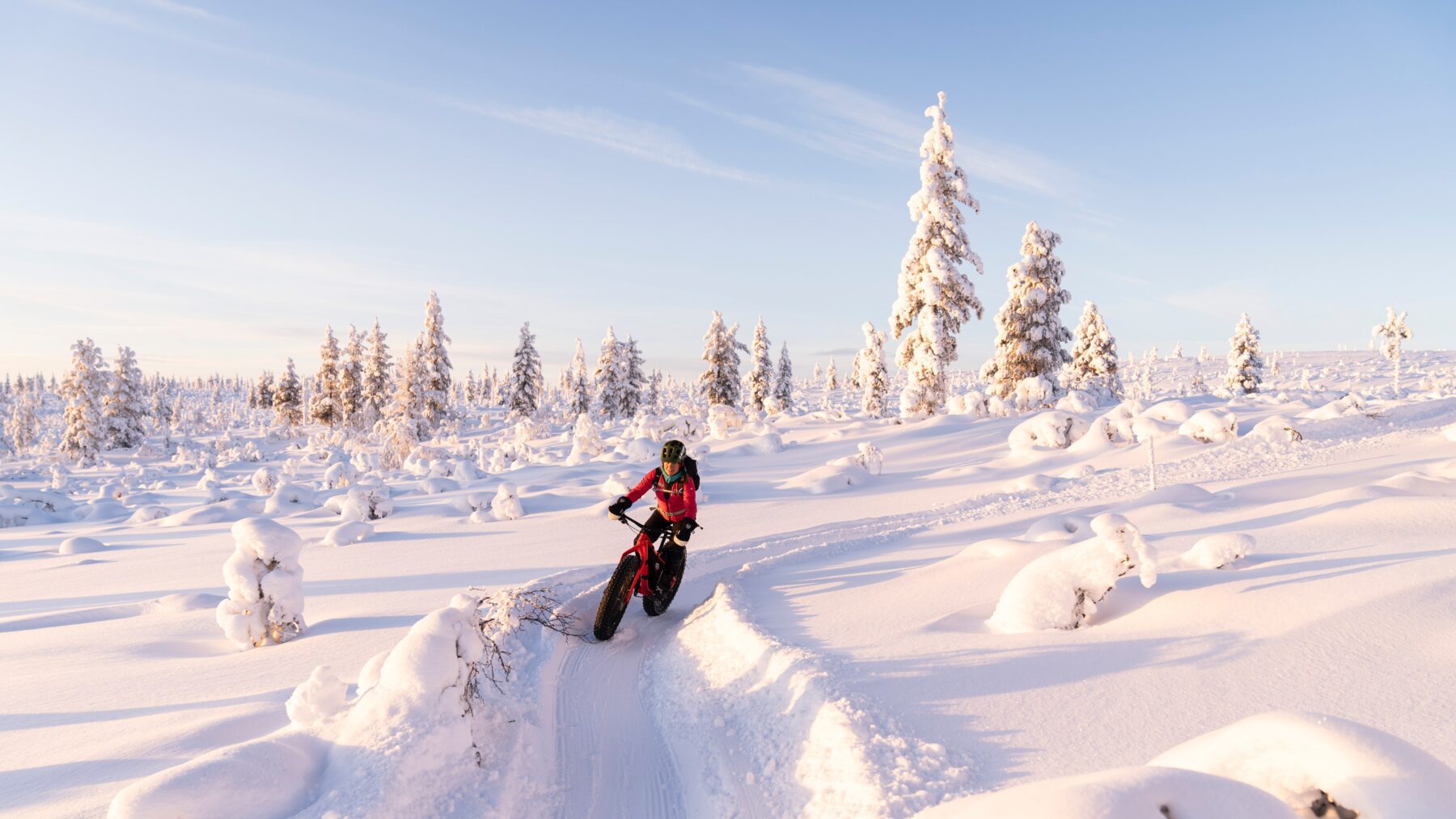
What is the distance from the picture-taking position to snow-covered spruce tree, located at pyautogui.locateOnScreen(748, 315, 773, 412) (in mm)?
57625

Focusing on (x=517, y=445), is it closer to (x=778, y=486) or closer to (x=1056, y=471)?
(x=778, y=486)

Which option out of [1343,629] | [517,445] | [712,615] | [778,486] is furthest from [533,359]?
[1343,629]

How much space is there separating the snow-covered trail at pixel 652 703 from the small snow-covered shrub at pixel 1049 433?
5.72 metres

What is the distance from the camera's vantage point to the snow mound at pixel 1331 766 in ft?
5.84

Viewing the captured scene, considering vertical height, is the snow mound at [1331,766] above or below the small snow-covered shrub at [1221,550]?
above

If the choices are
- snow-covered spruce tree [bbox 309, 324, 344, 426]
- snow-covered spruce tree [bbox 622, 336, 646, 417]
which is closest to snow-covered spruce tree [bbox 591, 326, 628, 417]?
snow-covered spruce tree [bbox 622, 336, 646, 417]

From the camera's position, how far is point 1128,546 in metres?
4.57

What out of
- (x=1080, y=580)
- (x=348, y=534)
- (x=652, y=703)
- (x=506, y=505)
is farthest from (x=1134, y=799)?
(x=506, y=505)

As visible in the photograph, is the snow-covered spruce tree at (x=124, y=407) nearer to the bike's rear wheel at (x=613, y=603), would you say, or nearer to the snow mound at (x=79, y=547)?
the snow mound at (x=79, y=547)

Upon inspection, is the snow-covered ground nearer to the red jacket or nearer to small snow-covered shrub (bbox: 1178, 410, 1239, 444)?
the red jacket

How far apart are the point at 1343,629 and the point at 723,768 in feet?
12.4

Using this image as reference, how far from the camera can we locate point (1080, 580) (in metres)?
4.71

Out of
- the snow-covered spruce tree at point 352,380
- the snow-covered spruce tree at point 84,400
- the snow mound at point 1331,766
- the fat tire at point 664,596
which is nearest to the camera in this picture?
the snow mound at point 1331,766

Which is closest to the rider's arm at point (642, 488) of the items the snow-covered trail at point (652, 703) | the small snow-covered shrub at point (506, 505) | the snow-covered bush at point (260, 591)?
the snow-covered trail at point (652, 703)
